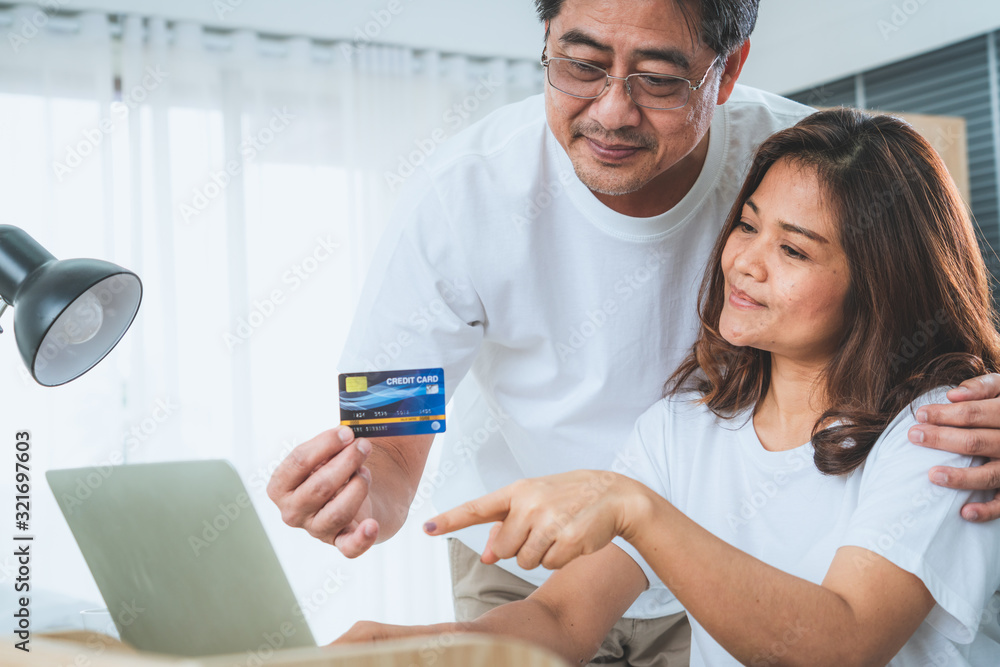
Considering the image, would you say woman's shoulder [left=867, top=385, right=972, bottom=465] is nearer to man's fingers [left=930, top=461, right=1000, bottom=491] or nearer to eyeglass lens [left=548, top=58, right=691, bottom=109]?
man's fingers [left=930, top=461, right=1000, bottom=491]

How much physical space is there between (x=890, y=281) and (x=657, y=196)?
18.0 inches

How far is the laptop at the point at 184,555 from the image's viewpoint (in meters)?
0.92

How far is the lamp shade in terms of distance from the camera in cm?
93

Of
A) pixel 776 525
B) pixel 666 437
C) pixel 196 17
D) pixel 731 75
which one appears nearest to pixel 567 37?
pixel 731 75

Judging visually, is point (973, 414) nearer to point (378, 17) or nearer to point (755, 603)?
point (755, 603)

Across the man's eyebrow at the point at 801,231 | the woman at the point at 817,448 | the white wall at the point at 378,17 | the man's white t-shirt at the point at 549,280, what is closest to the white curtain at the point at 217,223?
the white wall at the point at 378,17

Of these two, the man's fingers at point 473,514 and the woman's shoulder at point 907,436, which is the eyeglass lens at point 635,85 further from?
the man's fingers at point 473,514

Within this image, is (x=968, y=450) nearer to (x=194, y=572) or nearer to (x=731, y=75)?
(x=731, y=75)

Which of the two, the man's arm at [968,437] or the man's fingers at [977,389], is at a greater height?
the man's fingers at [977,389]

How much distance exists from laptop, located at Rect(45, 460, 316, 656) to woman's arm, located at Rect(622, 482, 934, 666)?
0.42m

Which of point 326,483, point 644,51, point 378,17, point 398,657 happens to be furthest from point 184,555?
point 378,17

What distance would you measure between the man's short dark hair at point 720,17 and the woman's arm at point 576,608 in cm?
85

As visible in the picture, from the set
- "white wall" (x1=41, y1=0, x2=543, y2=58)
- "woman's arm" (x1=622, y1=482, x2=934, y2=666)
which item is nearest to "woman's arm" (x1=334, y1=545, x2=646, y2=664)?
"woman's arm" (x1=622, y1=482, x2=934, y2=666)

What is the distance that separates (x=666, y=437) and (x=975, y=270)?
0.56 m
